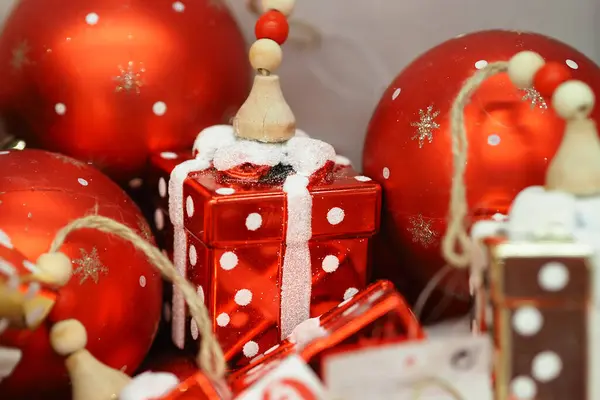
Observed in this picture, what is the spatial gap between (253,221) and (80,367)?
247mm

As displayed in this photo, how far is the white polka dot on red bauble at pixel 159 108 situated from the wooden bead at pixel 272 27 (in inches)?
6.0

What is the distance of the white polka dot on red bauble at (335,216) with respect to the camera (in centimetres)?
89

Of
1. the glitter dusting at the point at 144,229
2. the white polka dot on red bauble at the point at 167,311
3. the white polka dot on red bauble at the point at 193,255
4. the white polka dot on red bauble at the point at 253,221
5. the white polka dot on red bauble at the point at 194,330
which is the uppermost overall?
the white polka dot on red bauble at the point at 253,221

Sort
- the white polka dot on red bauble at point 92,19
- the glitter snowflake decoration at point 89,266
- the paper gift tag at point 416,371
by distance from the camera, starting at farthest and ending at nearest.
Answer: the white polka dot on red bauble at point 92,19 → the glitter snowflake decoration at point 89,266 → the paper gift tag at point 416,371

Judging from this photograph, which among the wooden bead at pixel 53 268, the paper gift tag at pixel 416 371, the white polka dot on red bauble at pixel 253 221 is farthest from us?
the white polka dot on red bauble at pixel 253 221

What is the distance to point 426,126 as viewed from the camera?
2.86ft

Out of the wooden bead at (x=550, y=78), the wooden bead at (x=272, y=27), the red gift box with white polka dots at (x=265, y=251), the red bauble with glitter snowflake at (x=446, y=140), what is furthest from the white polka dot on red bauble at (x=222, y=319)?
the wooden bead at (x=550, y=78)

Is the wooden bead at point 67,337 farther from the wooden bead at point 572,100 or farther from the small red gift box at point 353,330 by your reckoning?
the wooden bead at point 572,100

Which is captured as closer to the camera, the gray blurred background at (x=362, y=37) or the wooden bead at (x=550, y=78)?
the wooden bead at (x=550, y=78)

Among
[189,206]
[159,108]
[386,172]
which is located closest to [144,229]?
[189,206]

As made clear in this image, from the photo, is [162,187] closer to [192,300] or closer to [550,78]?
[192,300]

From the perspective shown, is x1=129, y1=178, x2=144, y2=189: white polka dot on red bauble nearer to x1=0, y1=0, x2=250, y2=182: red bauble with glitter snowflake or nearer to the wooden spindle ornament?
x1=0, y1=0, x2=250, y2=182: red bauble with glitter snowflake

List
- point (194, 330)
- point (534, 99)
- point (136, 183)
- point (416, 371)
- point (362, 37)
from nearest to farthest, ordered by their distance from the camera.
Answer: point (416, 371) < point (534, 99) < point (194, 330) < point (136, 183) < point (362, 37)

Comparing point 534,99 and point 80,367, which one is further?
point 534,99
